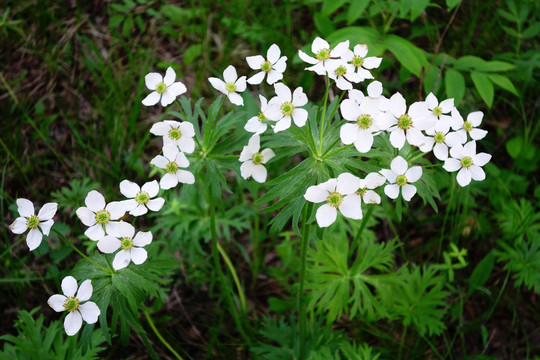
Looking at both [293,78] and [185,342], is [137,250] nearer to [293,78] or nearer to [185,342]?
[185,342]

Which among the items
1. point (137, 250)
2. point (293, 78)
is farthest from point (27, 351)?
point (293, 78)


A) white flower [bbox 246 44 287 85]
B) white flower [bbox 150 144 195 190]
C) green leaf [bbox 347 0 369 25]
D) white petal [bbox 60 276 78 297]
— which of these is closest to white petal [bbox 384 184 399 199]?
white flower [bbox 246 44 287 85]

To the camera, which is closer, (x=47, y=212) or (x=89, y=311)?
(x=89, y=311)

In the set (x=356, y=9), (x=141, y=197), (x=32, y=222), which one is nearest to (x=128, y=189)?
(x=141, y=197)

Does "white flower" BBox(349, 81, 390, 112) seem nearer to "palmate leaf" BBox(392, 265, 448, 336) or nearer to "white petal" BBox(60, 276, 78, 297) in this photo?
"white petal" BBox(60, 276, 78, 297)

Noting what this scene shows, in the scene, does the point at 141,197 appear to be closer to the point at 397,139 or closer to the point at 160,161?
the point at 160,161

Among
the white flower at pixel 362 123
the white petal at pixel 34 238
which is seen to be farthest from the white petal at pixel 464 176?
the white petal at pixel 34 238
